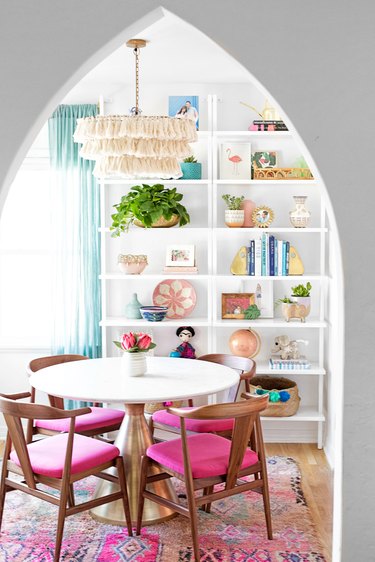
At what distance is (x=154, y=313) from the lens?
5.20 m

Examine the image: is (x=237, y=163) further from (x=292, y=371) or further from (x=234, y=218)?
(x=292, y=371)

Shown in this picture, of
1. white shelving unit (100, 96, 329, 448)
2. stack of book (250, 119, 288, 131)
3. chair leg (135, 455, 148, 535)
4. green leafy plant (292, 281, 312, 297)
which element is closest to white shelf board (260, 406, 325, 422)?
white shelving unit (100, 96, 329, 448)

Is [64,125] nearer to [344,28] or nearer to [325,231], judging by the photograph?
[325,231]

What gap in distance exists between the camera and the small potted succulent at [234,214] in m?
5.20

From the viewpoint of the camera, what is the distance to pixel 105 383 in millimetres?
3881

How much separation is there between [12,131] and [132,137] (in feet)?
5.45

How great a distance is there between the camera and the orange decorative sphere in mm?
5234

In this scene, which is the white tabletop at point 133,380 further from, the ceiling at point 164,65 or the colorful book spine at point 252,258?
the ceiling at point 164,65

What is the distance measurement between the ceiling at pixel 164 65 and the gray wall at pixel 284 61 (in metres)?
1.80

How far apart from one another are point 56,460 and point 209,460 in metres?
0.73

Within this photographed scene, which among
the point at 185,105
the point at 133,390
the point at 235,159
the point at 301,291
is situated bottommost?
the point at 133,390

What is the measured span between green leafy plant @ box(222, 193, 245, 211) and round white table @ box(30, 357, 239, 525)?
1.38 metres

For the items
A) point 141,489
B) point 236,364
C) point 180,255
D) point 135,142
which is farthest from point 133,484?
point 180,255

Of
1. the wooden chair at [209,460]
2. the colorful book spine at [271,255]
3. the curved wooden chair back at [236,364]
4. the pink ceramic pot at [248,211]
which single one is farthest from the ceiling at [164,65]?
the wooden chair at [209,460]
